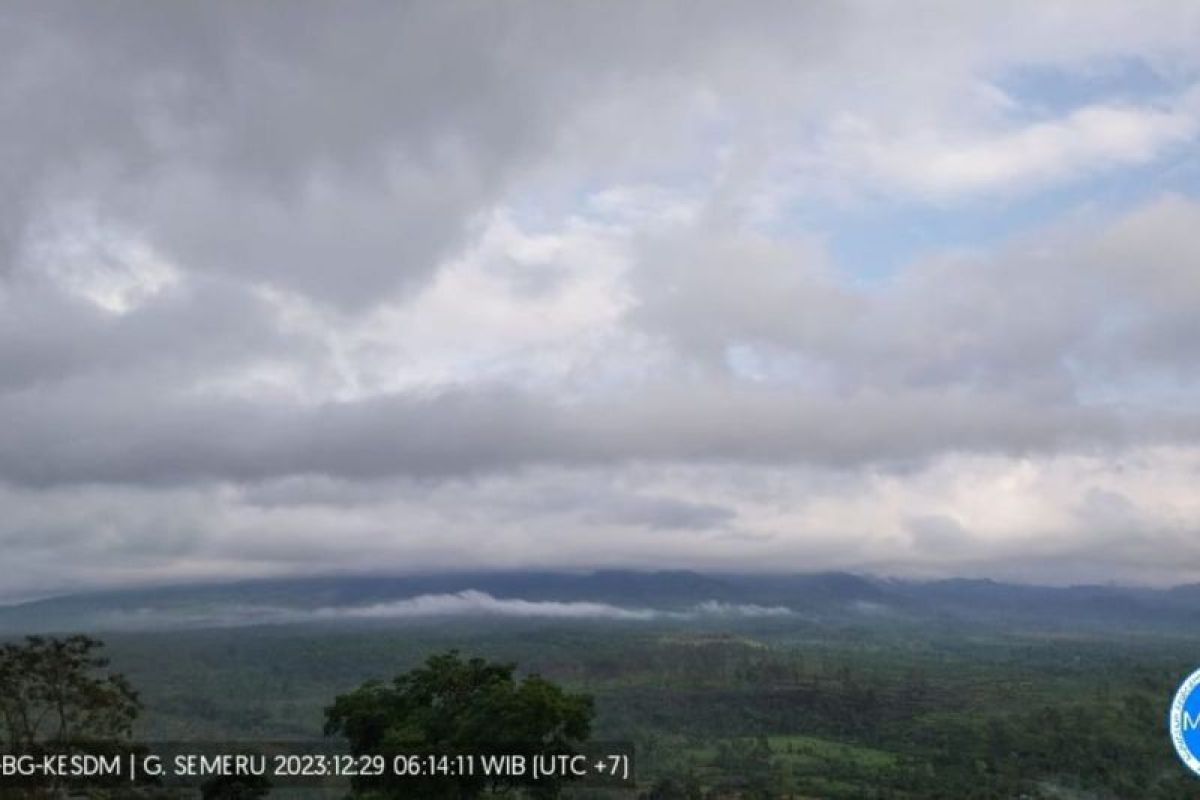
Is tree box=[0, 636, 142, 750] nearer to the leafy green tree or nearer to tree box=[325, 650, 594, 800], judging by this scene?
the leafy green tree

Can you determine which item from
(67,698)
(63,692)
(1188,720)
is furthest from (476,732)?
(1188,720)

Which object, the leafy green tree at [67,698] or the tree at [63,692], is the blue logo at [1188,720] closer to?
the leafy green tree at [67,698]

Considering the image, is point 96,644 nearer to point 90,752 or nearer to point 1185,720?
point 90,752

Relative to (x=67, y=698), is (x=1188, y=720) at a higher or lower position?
higher

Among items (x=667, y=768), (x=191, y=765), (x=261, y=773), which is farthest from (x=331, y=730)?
(x=667, y=768)

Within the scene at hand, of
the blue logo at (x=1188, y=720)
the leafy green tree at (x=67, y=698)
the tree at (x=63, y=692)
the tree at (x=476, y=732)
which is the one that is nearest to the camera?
the blue logo at (x=1188, y=720)

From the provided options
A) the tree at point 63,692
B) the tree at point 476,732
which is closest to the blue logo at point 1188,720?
the tree at point 476,732

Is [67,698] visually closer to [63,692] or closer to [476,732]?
[63,692]
